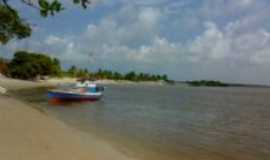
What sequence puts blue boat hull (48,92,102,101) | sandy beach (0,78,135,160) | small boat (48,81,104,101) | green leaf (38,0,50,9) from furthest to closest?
small boat (48,81,104,101) → blue boat hull (48,92,102,101) → sandy beach (0,78,135,160) → green leaf (38,0,50,9)

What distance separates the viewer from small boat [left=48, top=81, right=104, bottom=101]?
152 ft

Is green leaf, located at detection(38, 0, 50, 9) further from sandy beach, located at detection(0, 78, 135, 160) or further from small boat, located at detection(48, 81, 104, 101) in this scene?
small boat, located at detection(48, 81, 104, 101)

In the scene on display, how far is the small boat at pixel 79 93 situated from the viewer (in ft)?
152

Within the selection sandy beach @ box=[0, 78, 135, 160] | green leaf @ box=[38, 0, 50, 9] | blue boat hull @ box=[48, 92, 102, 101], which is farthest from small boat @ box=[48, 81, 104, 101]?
green leaf @ box=[38, 0, 50, 9]

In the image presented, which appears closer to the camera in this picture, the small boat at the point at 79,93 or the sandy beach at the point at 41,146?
the sandy beach at the point at 41,146

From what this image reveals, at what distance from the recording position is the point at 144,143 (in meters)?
17.1

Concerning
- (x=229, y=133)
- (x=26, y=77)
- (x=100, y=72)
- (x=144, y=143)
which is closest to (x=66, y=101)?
(x=229, y=133)

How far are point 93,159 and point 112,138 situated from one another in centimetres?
737

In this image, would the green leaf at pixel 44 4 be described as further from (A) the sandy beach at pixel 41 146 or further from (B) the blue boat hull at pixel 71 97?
(B) the blue boat hull at pixel 71 97

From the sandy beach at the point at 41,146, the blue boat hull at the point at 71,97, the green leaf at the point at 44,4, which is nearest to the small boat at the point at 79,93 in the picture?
the blue boat hull at the point at 71,97

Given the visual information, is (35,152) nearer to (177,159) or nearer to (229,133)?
(177,159)

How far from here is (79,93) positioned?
48719 mm

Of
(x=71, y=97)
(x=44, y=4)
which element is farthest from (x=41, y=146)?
(x=71, y=97)

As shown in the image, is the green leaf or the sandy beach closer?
the green leaf
